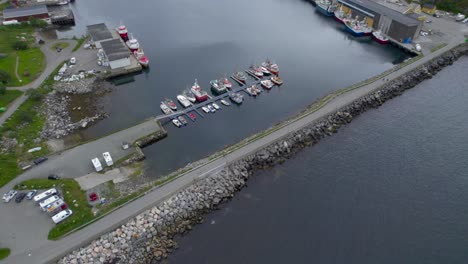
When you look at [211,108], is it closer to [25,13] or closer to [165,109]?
[165,109]

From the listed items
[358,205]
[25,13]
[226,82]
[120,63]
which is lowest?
[358,205]

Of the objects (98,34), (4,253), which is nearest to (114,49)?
(98,34)

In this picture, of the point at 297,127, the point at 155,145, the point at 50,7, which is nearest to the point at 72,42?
the point at 50,7

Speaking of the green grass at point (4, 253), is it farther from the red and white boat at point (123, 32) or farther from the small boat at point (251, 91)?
the red and white boat at point (123, 32)

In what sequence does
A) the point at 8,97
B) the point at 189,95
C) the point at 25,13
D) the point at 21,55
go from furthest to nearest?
the point at 25,13
the point at 21,55
the point at 189,95
the point at 8,97

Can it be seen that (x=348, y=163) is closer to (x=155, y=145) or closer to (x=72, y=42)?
(x=155, y=145)

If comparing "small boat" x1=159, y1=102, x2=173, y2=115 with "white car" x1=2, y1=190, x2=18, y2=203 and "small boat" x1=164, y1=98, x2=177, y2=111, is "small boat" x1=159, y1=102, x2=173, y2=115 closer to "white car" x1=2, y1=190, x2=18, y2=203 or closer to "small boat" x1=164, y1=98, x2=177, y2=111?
"small boat" x1=164, y1=98, x2=177, y2=111

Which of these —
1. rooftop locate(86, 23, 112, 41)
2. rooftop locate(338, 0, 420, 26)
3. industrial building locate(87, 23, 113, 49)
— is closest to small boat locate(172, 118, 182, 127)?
industrial building locate(87, 23, 113, 49)
